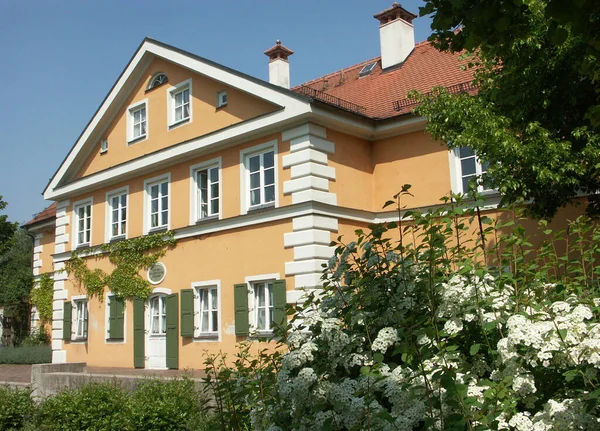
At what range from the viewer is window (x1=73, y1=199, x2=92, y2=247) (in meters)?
21.6

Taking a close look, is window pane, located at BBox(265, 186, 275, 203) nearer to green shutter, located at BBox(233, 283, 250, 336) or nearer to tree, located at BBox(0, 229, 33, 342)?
green shutter, located at BBox(233, 283, 250, 336)

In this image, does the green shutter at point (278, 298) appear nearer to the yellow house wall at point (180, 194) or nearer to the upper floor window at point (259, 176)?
the yellow house wall at point (180, 194)

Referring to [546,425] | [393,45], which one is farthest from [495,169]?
[393,45]

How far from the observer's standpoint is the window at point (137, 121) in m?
20.0

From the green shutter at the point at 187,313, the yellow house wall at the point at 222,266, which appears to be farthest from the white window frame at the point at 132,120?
the green shutter at the point at 187,313

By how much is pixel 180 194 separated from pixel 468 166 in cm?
781

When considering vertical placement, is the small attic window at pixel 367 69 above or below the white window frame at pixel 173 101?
above

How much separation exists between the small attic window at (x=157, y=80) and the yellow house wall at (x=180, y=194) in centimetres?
274

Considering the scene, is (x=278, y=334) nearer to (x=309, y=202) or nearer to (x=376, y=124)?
(x=309, y=202)

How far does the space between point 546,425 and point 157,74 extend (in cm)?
1794

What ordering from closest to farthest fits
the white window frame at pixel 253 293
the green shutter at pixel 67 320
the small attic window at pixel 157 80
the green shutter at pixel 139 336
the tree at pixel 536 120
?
the tree at pixel 536 120 < the white window frame at pixel 253 293 < the green shutter at pixel 139 336 < the small attic window at pixel 157 80 < the green shutter at pixel 67 320

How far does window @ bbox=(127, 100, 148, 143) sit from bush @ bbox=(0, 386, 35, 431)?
10790 mm

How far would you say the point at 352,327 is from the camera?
171 inches

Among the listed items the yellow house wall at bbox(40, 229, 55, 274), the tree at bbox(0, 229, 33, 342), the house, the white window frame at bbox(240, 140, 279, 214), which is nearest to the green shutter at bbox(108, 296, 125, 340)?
the house
